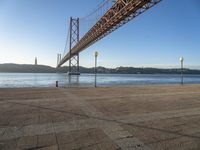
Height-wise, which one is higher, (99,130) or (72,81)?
(99,130)

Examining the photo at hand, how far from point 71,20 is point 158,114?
57.5 m

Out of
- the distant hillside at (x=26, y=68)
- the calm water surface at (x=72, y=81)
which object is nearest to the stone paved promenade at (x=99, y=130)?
the calm water surface at (x=72, y=81)

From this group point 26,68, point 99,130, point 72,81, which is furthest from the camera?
point 26,68

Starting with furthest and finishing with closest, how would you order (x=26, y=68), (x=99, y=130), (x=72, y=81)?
(x=26, y=68) < (x=72, y=81) < (x=99, y=130)

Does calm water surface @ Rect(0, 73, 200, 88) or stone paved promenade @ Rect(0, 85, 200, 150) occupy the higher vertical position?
stone paved promenade @ Rect(0, 85, 200, 150)

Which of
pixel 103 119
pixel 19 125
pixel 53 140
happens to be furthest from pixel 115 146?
pixel 19 125

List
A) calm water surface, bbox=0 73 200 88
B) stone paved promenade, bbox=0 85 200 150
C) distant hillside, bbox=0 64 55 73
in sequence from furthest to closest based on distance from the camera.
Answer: distant hillside, bbox=0 64 55 73 < calm water surface, bbox=0 73 200 88 < stone paved promenade, bbox=0 85 200 150

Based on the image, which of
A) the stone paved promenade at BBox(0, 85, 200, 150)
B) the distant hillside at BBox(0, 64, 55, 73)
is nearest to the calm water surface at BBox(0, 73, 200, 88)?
the stone paved promenade at BBox(0, 85, 200, 150)

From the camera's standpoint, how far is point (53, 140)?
2891 millimetres

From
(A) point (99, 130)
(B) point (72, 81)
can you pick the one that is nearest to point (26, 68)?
(B) point (72, 81)

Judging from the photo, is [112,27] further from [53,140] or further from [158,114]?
[53,140]

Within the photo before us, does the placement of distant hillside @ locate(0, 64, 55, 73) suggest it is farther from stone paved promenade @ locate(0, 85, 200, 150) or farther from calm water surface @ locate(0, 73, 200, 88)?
stone paved promenade @ locate(0, 85, 200, 150)

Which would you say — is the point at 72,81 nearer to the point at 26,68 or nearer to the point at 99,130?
the point at 99,130

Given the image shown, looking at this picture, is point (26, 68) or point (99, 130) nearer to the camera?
point (99, 130)
